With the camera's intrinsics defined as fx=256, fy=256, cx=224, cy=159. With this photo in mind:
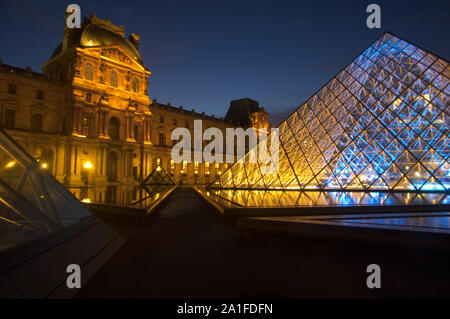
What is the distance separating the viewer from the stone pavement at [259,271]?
2178mm

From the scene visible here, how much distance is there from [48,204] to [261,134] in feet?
174

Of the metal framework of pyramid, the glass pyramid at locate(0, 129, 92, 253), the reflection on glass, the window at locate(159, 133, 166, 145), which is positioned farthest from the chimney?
the glass pyramid at locate(0, 129, 92, 253)

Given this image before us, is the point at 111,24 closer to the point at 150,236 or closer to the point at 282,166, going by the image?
the point at 282,166

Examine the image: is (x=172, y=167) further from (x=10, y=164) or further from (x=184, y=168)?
(x=10, y=164)

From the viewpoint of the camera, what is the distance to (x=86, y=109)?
28344mm

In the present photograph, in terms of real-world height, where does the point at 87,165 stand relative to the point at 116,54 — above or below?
below

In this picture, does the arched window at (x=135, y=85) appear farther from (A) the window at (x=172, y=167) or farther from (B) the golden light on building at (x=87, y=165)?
(A) the window at (x=172, y=167)

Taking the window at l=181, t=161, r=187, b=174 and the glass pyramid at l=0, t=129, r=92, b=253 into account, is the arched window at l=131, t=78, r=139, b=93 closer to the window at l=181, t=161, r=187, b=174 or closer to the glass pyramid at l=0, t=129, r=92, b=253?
the window at l=181, t=161, r=187, b=174

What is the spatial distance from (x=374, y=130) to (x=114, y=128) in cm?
2917

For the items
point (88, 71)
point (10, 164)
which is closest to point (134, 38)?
point (88, 71)

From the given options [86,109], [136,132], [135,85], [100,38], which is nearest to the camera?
[86,109]

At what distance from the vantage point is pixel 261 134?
5441 centimetres

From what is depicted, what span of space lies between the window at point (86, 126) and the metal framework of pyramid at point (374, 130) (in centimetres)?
1967

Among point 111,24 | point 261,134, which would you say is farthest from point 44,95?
point 261,134
